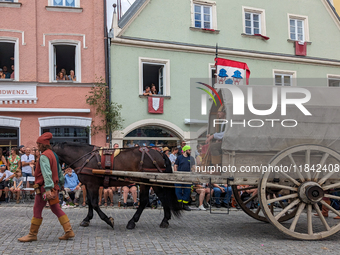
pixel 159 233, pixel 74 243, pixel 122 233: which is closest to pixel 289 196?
pixel 159 233

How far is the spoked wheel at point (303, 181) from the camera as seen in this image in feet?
21.1

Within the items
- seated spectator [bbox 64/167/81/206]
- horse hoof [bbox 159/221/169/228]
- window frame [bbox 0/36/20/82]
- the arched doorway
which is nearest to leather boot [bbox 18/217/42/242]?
horse hoof [bbox 159/221/169/228]

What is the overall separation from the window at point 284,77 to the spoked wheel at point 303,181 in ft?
40.5

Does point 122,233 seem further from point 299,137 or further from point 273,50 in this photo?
point 273,50

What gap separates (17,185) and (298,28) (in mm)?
14631

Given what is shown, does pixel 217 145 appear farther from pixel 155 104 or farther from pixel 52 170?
pixel 155 104

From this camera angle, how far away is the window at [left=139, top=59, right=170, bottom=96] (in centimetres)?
1625

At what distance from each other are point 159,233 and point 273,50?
1332 cm

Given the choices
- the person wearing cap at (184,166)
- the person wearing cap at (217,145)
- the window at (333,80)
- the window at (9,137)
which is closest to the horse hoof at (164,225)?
the person wearing cap at (217,145)

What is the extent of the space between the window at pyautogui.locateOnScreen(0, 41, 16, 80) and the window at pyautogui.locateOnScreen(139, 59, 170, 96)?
4.96 metres

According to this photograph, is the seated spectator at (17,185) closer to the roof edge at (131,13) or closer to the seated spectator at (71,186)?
the seated spectator at (71,186)

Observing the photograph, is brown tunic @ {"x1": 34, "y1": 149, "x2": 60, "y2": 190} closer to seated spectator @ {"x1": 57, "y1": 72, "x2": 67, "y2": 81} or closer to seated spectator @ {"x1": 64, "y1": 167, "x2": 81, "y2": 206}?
seated spectator @ {"x1": 64, "y1": 167, "x2": 81, "y2": 206}

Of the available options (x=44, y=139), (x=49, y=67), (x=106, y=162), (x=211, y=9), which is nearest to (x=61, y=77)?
(x=49, y=67)

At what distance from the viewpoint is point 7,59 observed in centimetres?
1507
